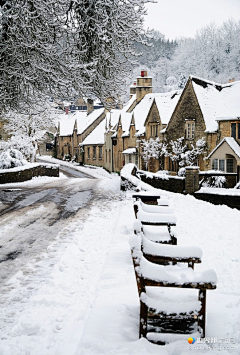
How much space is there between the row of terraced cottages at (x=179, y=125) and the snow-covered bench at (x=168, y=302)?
21254 mm

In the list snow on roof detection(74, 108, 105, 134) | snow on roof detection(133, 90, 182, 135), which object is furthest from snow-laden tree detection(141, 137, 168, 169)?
snow on roof detection(74, 108, 105, 134)

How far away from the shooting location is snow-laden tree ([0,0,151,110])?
39.3 ft

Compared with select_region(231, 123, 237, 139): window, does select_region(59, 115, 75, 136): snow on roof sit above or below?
above

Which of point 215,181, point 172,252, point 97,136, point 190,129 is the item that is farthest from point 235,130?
point 97,136

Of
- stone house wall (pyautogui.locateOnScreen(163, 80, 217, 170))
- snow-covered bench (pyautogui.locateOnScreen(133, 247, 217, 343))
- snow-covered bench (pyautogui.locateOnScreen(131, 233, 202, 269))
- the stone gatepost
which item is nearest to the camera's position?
snow-covered bench (pyautogui.locateOnScreen(133, 247, 217, 343))

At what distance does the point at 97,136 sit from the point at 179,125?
27702mm

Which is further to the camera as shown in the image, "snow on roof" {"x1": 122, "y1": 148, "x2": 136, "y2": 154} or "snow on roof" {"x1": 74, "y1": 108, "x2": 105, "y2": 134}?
"snow on roof" {"x1": 74, "y1": 108, "x2": 105, "y2": 134}

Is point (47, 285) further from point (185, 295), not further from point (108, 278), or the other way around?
point (185, 295)

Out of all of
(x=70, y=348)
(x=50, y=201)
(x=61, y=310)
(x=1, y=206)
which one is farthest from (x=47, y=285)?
(x=50, y=201)

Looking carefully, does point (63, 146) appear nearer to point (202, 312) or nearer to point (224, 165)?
point (224, 165)

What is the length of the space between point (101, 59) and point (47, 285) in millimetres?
10909

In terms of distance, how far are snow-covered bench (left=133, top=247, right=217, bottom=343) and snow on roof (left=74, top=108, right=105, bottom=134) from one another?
61.8 metres

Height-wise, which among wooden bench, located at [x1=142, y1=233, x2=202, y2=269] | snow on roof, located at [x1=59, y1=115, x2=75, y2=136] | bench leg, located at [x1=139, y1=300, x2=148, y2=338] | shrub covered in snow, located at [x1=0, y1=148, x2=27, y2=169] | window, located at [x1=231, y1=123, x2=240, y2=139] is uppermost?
snow on roof, located at [x1=59, y1=115, x2=75, y2=136]

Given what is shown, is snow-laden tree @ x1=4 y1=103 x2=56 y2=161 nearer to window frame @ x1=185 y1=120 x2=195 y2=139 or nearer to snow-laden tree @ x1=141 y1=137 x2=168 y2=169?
snow-laden tree @ x1=141 y1=137 x2=168 y2=169
